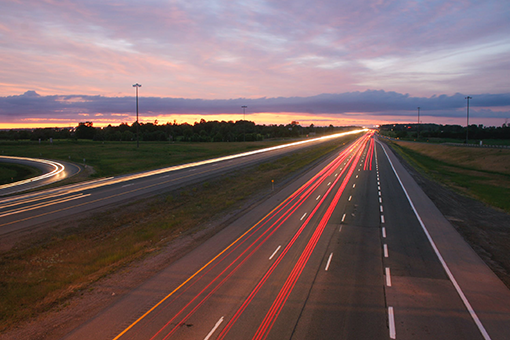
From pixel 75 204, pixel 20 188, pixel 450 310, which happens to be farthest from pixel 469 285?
pixel 20 188

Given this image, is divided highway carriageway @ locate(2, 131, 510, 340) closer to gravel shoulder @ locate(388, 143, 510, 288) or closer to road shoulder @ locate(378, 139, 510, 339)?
road shoulder @ locate(378, 139, 510, 339)

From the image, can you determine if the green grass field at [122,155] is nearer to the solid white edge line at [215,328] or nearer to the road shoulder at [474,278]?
the solid white edge line at [215,328]

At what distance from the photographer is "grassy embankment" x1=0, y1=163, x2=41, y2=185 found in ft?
131

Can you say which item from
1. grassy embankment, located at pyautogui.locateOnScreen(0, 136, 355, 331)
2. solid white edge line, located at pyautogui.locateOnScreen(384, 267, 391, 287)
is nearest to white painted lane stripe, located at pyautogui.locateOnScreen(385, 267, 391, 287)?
solid white edge line, located at pyautogui.locateOnScreen(384, 267, 391, 287)

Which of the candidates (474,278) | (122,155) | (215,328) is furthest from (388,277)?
(122,155)

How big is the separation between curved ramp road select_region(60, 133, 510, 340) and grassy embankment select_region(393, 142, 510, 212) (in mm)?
14606

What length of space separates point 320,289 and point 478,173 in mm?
47355

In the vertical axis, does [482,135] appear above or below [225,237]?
above

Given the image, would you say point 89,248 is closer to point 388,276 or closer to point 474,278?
point 388,276

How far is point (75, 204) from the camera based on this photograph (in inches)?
955

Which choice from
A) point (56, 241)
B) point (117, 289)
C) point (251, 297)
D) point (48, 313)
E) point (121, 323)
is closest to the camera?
point (121, 323)

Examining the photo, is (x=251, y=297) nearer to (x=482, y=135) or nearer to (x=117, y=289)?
(x=117, y=289)

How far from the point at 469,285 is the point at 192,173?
34.7 metres

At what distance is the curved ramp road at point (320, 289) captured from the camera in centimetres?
921
